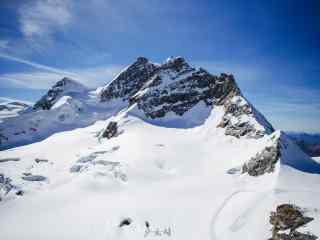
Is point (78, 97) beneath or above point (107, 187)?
above

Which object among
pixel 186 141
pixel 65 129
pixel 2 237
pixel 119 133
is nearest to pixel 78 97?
pixel 65 129

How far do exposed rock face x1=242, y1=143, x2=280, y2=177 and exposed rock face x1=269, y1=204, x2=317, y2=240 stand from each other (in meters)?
14.8

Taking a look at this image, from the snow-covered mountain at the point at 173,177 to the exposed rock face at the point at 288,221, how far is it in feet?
0.40

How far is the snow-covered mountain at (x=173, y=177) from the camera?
116ft

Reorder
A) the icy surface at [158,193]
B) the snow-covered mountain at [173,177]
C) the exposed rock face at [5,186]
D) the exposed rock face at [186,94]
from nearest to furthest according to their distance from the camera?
the icy surface at [158,193] < the snow-covered mountain at [173,177] < the exposed rock face at [5,186] < the exposed rock face at [186,94]

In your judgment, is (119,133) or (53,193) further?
(119,133)

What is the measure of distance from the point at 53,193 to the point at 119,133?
1396 inches

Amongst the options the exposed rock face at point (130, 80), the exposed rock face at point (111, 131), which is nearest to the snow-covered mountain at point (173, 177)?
the exposed rock face at point (111, 131)

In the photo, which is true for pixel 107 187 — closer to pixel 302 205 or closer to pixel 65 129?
pixel 302 205

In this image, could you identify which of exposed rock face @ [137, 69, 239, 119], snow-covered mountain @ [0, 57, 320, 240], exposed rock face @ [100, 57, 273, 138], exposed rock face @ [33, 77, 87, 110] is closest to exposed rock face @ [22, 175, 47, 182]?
snow-covered mountain @ [0, 57, 320, 240]

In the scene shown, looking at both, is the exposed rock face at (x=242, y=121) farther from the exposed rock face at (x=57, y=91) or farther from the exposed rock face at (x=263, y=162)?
the exposed rock face at (x=57, y=91)

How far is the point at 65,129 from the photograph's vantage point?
145 meters

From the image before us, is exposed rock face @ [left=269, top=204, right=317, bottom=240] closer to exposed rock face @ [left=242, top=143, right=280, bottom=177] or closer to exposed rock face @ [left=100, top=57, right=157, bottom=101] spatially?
exposed rock face @ [left=242, top=143, right=280, bottom=177]

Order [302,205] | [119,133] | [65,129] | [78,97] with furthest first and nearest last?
[78,97] → [65,129] → [119,133] → [302,205]
